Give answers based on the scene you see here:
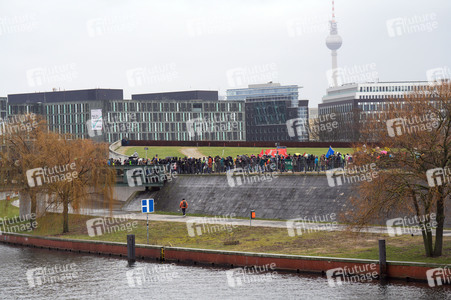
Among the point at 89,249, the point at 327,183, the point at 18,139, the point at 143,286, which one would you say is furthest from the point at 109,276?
the point at 18,139

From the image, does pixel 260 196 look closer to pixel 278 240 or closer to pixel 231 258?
pixel 278 240

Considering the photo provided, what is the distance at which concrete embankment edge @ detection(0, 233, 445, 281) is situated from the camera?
121ft

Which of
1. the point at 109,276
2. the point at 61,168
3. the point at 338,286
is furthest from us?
the point at 61,168

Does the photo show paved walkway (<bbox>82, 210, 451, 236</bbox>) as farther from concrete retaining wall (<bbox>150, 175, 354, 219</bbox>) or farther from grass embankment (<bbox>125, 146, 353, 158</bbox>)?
grass embankment (<bbox>125, 146, 353, 158</bbox>)

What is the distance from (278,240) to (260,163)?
19.6m

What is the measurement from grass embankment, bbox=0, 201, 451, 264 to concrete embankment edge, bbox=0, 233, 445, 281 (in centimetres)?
148

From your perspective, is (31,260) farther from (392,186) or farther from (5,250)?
(392,186)

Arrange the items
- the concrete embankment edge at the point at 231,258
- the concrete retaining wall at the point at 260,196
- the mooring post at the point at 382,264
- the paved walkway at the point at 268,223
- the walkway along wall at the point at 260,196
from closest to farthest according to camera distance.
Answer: the concrete embankment edge at the point at 231,258, the mooring post at the point at 382,264, the paved walkway at the point at 268,223, the walkway along wall at the point at 260,196, the concrete retaining wall at the point at 260,196

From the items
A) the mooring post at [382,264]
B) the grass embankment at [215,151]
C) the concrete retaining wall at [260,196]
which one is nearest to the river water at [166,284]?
the mooring post at [382,264]

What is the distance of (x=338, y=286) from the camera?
37062 millimetres

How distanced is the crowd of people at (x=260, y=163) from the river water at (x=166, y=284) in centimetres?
1900

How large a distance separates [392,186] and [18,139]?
3952cm

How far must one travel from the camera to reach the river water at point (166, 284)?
117ft

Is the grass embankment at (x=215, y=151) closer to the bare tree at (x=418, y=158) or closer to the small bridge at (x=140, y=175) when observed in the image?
the small bridge at (x=140, y=175)
